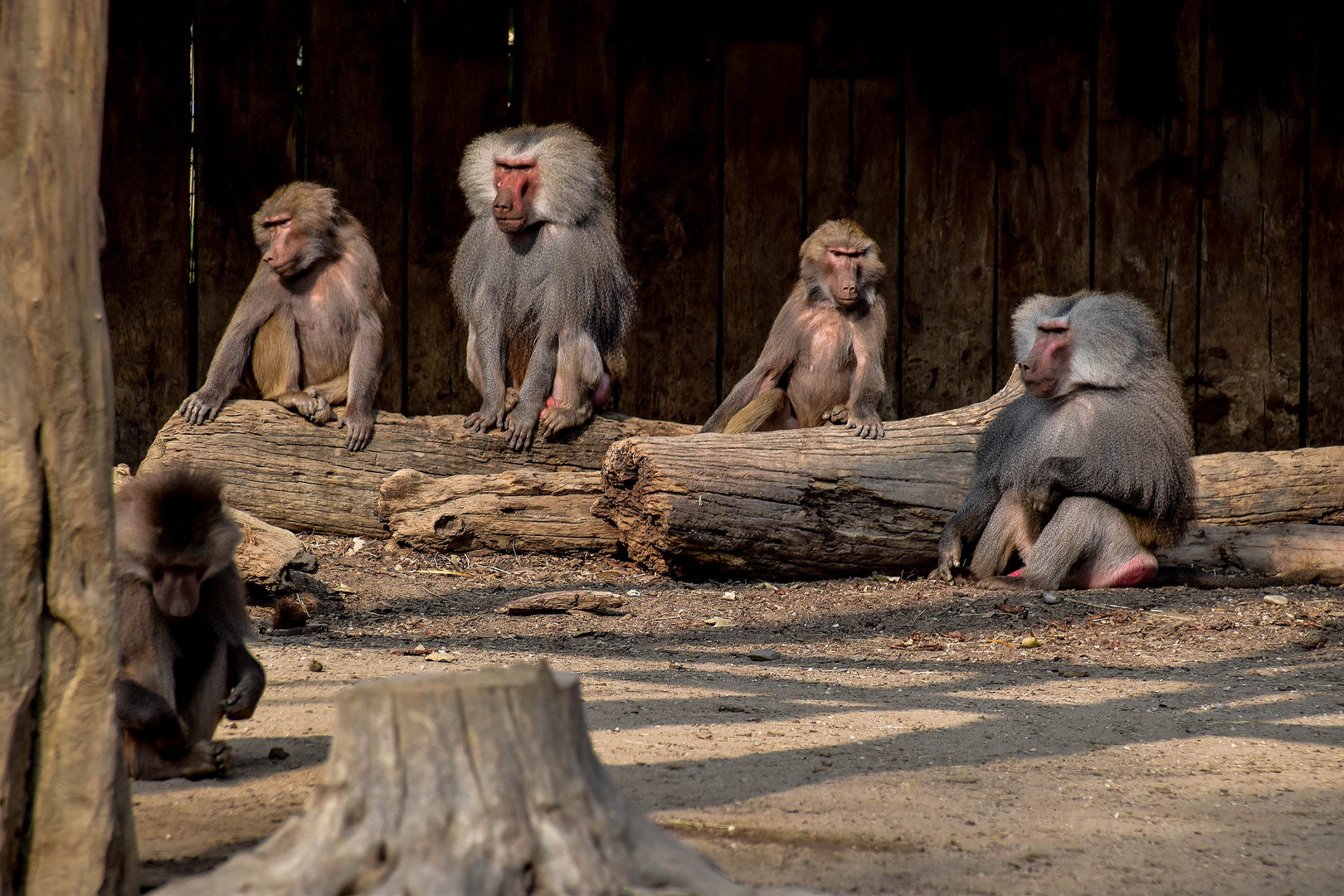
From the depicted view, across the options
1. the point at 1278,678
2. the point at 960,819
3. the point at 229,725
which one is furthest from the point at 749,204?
the point at 960,819

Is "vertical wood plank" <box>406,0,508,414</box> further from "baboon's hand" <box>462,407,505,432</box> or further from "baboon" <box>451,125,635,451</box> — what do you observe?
"baboon's hand" <box>462,407,505,432</box>

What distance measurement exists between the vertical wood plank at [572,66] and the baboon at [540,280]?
0.55 m

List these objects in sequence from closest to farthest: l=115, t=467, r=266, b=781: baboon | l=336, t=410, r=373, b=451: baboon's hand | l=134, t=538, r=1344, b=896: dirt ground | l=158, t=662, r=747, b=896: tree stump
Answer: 1. l=158, t=662, r=747, b=896: tree stump
2. l=134, t=538, r=1344, b=896: dirt ground
3. l=115, t=467, r=266, b=781: baboon
4. l=336, t=410, r=373, b=451: baboon's hand

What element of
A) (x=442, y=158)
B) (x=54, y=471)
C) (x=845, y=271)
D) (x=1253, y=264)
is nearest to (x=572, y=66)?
(x=442, y=158)

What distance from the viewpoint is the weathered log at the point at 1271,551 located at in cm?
607

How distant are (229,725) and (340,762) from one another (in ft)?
6.27

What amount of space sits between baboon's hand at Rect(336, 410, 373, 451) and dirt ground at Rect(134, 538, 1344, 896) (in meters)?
0.67

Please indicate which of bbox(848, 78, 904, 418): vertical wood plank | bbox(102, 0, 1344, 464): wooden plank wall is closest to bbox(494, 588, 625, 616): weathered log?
bbox(102, 0, 1344, 464): wooden plank wall

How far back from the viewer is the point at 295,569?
5355 millimetres

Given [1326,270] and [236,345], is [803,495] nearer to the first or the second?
[236,345]

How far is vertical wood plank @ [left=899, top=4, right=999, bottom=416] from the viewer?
25.3 ft

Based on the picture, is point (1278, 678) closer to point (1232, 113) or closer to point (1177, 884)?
point (1177, 884)

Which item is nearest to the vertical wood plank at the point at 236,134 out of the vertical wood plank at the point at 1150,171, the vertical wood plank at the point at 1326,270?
the vertical wood plank at the point at 1150,171

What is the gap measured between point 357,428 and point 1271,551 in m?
4.22
